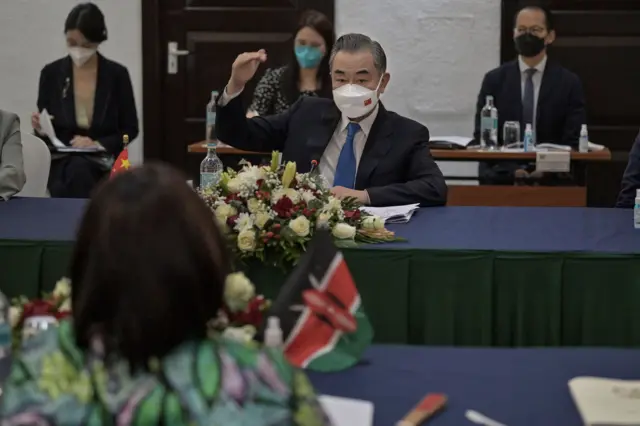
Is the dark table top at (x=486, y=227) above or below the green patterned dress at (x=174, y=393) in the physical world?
below

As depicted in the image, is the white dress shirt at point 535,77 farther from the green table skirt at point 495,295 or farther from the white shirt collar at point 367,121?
the green table skirt at point 495,295

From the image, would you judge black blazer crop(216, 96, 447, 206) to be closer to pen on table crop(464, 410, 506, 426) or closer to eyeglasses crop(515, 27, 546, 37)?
pen on table crop(464, 410, 506, 426)

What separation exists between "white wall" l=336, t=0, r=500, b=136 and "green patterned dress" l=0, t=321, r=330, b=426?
5.90m

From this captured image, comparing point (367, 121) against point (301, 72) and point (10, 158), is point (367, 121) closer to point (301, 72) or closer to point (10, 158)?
point (10, 158)

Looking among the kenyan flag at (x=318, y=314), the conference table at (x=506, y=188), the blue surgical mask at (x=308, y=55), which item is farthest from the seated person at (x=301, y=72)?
the kenyan flag at (x=318, y=314)

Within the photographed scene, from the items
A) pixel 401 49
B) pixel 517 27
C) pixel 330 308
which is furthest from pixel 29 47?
pixel 330 308

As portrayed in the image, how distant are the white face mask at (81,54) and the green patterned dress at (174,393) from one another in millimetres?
5027

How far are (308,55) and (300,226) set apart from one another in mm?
3010

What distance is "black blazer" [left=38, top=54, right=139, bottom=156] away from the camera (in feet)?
20.1

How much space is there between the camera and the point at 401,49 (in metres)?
7.15

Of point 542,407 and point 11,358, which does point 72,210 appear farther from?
point 542,407

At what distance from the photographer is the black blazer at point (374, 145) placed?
12.4 ft

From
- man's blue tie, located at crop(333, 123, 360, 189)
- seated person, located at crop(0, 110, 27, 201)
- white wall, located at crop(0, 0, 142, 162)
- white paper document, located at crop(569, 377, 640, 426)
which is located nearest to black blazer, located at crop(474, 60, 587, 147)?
man's blue tie, located at crop(333, 123, 360, 189)

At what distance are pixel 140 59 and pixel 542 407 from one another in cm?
602
